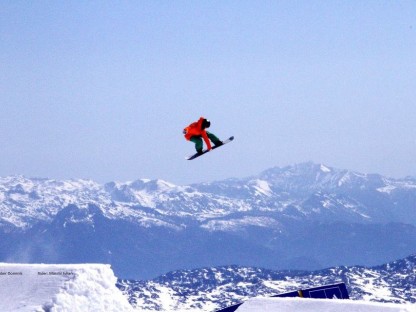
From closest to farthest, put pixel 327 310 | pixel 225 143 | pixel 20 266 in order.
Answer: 1. pixel 327 310
2. pixel 20 266
3. pixel 225 143

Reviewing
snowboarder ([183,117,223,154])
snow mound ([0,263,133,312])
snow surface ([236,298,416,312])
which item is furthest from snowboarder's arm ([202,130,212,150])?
snow surface ([236,298,416,312])

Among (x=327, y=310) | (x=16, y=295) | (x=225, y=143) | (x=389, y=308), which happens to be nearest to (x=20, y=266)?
(x=16, y=295)

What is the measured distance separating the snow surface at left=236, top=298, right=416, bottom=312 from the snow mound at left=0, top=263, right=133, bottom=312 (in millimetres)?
4902

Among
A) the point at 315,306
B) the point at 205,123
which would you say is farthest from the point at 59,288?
the point at 205,123

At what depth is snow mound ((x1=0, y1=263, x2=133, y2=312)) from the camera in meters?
24.3

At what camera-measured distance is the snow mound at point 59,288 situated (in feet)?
79.6

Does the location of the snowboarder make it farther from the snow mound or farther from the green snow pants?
the snow mound

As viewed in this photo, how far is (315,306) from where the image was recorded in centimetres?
2238

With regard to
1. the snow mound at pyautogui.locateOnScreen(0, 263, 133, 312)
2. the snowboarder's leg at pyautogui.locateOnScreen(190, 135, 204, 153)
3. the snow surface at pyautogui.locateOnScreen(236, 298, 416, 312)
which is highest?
the snowboarder's leg at pyautogui.locateOnScreen(190, 135, 204, 153)

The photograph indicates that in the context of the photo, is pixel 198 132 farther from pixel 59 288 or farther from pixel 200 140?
pixel 59 288

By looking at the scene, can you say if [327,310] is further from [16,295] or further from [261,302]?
[16,295]

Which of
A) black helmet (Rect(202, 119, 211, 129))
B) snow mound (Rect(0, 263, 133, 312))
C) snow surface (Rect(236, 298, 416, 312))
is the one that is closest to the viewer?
snow surface (Rect(236, 298, 416, 312))

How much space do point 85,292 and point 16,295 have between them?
2265mm

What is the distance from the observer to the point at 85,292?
A: 2548cm
